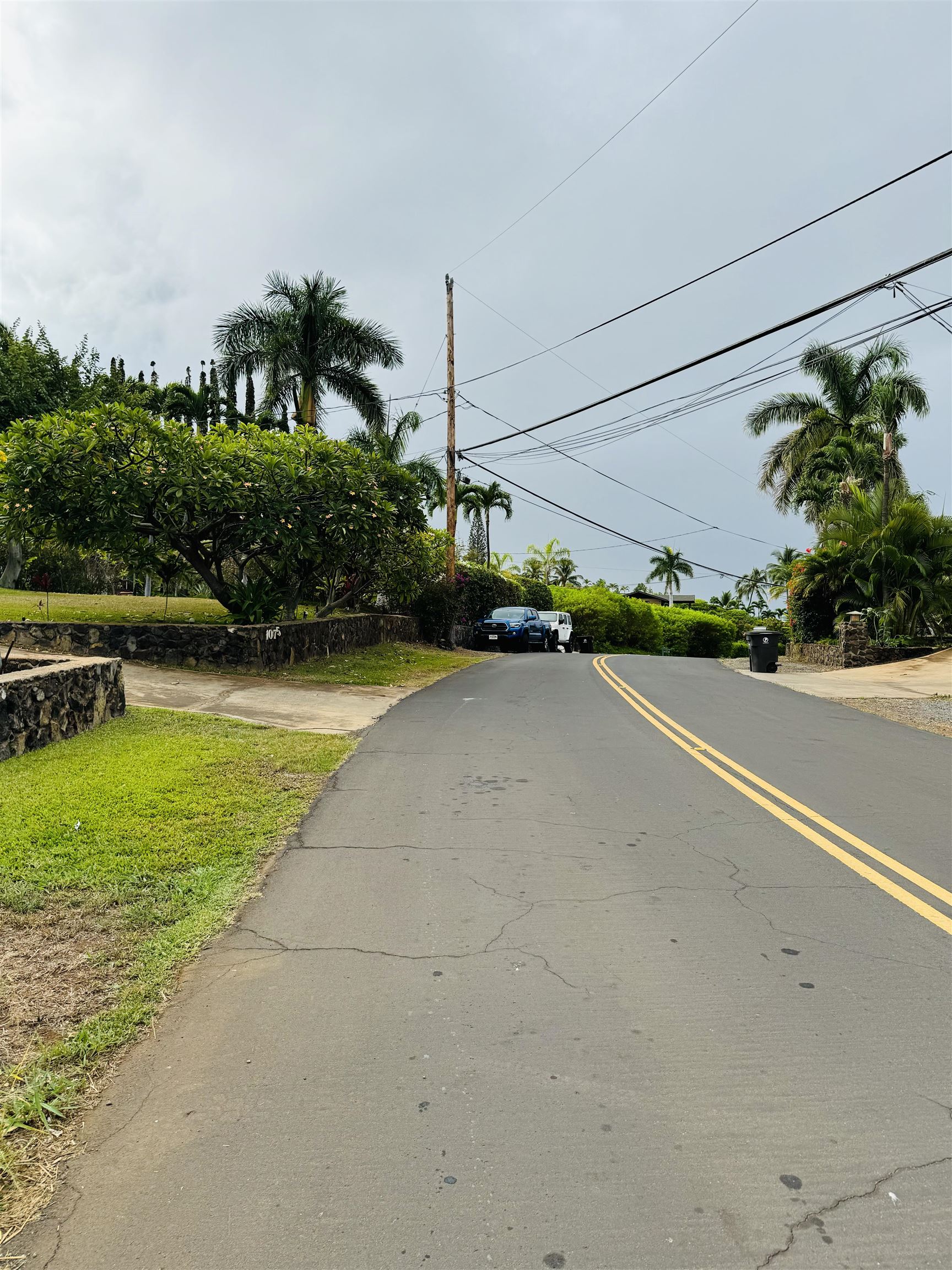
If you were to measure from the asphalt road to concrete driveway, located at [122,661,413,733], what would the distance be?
5.02 m

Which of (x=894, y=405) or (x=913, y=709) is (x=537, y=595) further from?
(x=913, y=709)

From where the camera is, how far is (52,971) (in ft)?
12.9

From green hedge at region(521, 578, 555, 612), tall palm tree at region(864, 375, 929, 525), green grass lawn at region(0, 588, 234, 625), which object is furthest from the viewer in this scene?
green hedge at region(521, 578, 555, 612)

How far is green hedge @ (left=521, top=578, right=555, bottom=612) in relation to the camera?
40031 mm

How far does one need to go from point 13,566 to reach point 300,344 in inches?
466

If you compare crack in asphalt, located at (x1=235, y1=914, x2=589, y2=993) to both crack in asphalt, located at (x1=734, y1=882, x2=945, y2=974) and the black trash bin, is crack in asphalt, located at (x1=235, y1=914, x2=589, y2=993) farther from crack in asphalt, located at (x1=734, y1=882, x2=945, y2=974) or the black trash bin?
the black trash bin

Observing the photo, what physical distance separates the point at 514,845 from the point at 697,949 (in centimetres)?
190

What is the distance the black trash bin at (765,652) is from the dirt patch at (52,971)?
20276 mm

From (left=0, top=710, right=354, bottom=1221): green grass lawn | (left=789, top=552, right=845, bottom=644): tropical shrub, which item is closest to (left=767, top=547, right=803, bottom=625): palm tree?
(left=789, top=552, right=845, bottom=644): tropical shrub

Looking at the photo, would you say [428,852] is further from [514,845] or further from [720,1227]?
[720,1227]

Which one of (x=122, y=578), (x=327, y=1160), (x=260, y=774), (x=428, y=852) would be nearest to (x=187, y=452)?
(x=260, y=774)

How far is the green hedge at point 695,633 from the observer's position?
49.4m

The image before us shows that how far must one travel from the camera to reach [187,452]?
15.7 metres

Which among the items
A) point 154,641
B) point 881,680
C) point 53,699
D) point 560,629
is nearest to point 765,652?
point 881,680
